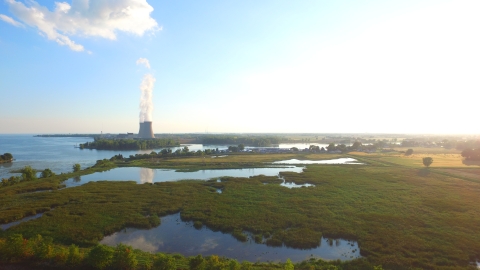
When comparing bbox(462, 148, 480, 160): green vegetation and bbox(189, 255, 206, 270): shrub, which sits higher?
bbox(462, 148, 480, 160): green vegetation

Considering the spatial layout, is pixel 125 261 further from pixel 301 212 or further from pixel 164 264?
pixel 301 212

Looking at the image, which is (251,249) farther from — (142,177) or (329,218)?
(142,177)

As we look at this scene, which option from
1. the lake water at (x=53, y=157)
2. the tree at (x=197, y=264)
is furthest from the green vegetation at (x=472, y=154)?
the lake water at (x=53, y=157)

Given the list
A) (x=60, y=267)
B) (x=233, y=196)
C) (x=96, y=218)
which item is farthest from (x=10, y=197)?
(x=233, y=196)

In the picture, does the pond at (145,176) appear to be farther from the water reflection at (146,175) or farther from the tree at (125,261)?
the tree at (125,261)

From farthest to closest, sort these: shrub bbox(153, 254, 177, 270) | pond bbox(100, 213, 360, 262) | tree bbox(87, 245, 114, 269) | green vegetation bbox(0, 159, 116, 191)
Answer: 1. green vegetation bbox(0, 159, 116, 191)
2. pond bbox(100, 213, 360, 262)
3. tree bbox(87, 245, 114, 269)
4. shrub bbox(153, 254, 177, 270)

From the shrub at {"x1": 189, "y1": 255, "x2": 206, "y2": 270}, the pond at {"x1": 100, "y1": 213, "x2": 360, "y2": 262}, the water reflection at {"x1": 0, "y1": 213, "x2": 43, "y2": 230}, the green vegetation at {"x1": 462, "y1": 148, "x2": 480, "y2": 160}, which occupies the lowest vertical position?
the pond at {"x1": 100, "y1": 213, "x2": 360, "y2": 262}

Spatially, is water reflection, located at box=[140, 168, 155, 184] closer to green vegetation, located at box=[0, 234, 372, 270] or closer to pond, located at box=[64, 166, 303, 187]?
pond, located at box=[64, 166, 303, 187]

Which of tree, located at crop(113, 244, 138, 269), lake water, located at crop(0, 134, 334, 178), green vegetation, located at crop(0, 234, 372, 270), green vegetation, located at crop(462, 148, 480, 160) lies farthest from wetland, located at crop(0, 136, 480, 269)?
green vegetation, located at crop(462, 148, 480, 160)
